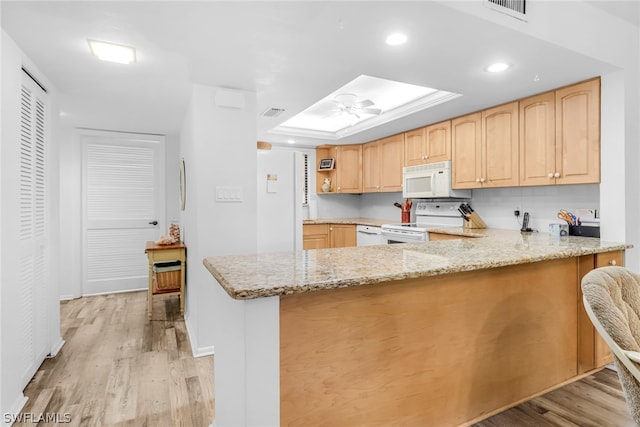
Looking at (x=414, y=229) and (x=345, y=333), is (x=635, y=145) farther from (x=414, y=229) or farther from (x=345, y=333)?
(x=345, y=333)

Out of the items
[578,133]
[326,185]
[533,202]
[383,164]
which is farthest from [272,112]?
[533,202]

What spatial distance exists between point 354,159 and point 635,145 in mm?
3442

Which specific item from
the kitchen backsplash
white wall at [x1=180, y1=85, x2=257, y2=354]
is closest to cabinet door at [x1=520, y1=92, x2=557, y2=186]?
the kitchen backsplash

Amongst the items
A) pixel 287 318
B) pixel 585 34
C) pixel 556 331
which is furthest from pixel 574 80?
pixel 287 318

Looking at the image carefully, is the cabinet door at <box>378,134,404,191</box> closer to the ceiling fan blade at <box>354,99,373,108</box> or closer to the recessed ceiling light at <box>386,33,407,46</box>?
the ceiling fan blade at <box>354,99,373,108</box>

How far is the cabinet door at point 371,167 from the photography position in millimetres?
4996

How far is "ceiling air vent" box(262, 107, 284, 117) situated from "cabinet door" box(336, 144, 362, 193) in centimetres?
214

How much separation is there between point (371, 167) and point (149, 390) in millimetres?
3988

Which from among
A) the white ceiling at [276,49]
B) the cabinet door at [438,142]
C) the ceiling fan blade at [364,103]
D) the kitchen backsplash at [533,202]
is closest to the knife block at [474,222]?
the kitchen backsplash at [533,202]

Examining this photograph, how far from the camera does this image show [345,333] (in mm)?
1371

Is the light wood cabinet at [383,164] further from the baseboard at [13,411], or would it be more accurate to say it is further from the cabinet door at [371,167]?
the baseboard at [13,411]

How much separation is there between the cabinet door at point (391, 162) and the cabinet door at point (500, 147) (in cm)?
126

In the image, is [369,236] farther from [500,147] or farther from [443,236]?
[500,147]

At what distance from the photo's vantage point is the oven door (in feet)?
12.2
